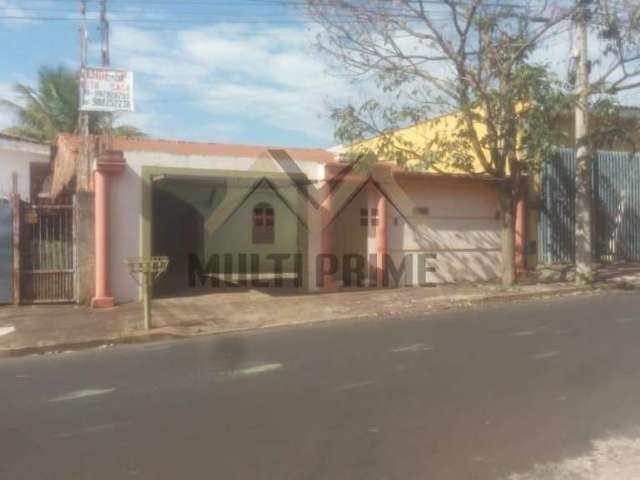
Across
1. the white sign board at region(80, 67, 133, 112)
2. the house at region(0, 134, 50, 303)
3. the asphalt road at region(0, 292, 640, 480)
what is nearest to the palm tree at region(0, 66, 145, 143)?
the house at region(0, 134, 50, 303)

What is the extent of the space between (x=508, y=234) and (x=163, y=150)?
742 centimetres

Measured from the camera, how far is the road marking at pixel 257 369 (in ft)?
22.9

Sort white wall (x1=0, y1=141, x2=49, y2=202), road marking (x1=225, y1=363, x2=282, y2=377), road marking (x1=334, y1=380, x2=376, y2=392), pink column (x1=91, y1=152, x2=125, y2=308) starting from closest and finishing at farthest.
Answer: road marking (x1=334, y1=380, x2=376, y2=392)
road marking (x1=225, y1=363, x2=282, y2=377)
pink column (x1=91, y1=152, x2=125, y2=308)
white wall (x1=0, y1=141, x2=49, y2=202)

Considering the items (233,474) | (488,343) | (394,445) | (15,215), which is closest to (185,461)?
(233,474)

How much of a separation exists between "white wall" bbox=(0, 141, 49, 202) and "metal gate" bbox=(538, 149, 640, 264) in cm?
1387

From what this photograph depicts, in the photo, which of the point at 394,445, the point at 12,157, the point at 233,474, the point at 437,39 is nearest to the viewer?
the point at 233,474

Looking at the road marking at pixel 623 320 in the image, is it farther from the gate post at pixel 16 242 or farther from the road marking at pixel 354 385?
the gate post at pixel 16 242

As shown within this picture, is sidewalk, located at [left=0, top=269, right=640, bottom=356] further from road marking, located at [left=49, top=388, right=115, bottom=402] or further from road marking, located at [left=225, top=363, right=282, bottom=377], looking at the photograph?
road marking, located at [left=49, top=388, right=115, bottom=402]

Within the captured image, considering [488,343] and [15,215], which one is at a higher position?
[15,215]

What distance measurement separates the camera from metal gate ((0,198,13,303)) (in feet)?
39.0

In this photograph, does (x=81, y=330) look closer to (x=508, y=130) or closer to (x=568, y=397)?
(x=568, y=397)

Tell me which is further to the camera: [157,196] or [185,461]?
[157,196]

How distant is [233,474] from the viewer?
4.13 meters

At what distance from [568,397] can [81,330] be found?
7.06m
